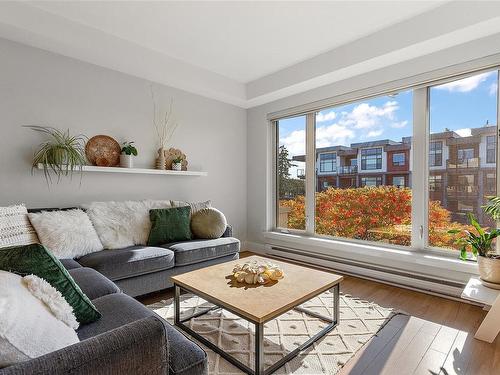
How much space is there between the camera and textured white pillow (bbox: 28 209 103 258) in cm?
217

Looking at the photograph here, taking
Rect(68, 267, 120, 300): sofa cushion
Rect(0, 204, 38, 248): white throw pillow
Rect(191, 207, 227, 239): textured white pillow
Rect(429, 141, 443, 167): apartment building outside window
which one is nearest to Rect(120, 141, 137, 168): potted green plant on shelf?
Rect(191, 207, 227, 239): textured white pillow

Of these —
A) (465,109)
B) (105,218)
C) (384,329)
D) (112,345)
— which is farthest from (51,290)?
(465,109)

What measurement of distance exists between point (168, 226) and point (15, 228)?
4.13 feet

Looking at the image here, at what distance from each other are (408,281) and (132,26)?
378cm

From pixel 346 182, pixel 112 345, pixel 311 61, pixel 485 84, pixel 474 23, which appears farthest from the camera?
pixel 346 182

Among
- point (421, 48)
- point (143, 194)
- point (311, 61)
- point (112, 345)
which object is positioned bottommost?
point (112, 345)

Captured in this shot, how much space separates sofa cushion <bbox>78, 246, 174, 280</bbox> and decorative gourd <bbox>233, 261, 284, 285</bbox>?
2.81ft

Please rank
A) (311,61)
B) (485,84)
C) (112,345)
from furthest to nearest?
1. (311,61)
2. (485,84)
3. (112,345)

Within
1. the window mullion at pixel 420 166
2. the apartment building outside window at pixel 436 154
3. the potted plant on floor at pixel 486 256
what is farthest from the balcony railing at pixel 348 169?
the potted plant on floor at pixel 486 256

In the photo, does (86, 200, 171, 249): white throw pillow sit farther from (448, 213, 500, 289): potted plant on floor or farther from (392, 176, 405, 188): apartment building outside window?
(448, 213, 500, 289): potted plant on floor

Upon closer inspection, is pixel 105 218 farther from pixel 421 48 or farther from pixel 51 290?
pixel 421 48

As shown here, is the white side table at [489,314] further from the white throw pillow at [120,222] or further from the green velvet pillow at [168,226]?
the white throw pillow at [120,222]

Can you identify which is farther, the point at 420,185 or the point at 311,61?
the point at 311,61

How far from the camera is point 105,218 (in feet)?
8.81
